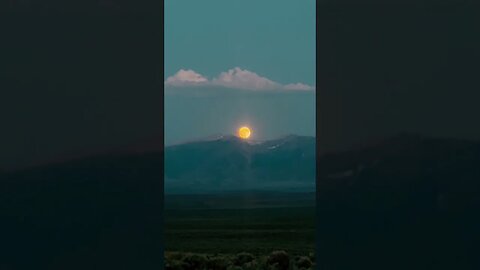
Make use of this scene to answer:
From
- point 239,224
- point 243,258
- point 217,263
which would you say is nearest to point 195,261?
point 217,263

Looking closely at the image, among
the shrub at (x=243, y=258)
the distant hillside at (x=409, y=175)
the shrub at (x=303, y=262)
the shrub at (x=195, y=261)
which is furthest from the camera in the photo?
the shrub at (x=243, y=258)

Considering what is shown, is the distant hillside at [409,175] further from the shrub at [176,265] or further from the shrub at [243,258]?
the shrub at [243,258]

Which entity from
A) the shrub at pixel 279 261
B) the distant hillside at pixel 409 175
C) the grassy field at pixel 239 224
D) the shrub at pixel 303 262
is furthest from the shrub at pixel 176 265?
the distant hillside at pixel 409 175

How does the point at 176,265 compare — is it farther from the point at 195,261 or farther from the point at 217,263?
the point at 217,263

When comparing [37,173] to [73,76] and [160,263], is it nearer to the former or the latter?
[73,76]

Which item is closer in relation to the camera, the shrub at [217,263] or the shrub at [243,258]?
the shrub at [217,263]

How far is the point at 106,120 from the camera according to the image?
5.80 metres

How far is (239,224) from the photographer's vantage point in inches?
623

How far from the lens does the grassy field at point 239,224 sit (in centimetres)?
1382

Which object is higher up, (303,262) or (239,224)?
(239,224)

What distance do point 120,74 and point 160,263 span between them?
1.54 meters

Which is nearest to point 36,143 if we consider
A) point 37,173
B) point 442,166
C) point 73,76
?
point 37,173

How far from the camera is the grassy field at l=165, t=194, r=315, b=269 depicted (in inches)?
544

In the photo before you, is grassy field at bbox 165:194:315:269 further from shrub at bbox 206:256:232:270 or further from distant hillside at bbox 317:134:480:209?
distant hillside at bbox 317:134:480:209
